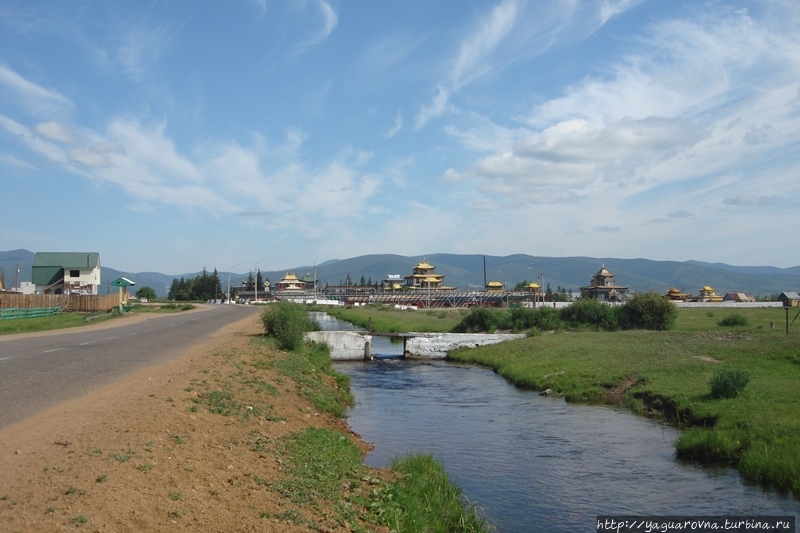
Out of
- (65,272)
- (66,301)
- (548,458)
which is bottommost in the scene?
(548,458)

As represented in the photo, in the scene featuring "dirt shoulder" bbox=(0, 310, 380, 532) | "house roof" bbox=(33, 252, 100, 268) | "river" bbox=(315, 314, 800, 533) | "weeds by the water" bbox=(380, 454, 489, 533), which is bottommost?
"river" bbox=(315, 314, 800, 533)

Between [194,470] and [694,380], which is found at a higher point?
[194,470]

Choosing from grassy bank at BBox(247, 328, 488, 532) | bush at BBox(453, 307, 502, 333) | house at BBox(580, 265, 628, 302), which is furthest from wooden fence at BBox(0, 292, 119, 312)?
house at BBox(580, 265, 628, 302)

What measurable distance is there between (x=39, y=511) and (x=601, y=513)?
9733mm

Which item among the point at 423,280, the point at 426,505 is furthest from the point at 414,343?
the point at 423,280

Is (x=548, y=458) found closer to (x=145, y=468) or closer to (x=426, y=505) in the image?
(x=426, y=505)

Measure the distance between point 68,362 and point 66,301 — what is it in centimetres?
5312

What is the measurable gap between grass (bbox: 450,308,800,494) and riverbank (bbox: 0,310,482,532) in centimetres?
742

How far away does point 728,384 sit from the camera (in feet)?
67.8

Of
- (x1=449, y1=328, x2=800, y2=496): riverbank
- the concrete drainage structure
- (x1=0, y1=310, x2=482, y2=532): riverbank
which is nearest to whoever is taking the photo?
(x1=0, y1=310, x2=482, y2=532): riverbank

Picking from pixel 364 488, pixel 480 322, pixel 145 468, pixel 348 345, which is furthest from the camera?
pixel 480 322

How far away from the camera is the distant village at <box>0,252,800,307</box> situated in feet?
318

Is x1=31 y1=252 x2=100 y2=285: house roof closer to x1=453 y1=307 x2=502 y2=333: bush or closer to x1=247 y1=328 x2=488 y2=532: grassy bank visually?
x1=453 y1=307 x2=502 y2=333: bush

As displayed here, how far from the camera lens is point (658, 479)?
14805 millimetres
